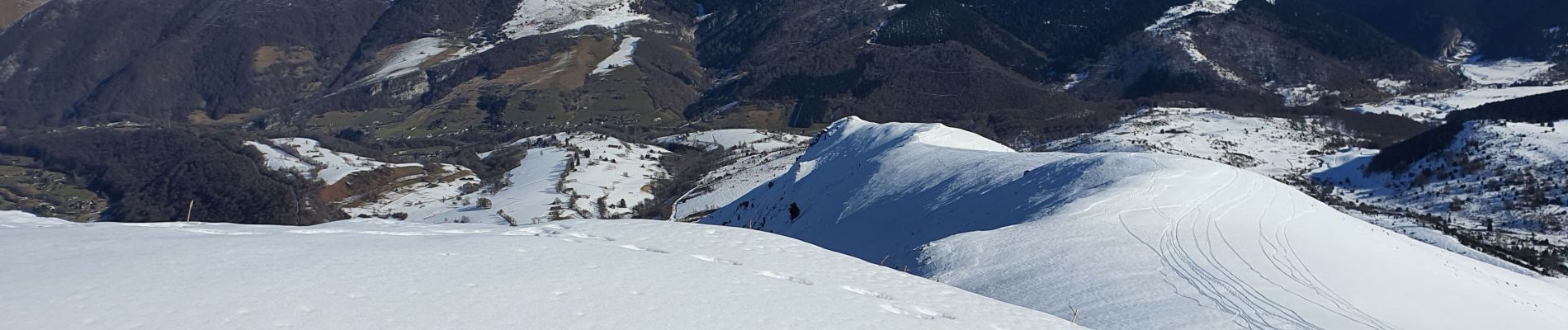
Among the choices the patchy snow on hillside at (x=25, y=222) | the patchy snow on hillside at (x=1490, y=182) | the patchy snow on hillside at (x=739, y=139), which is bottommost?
the patchy snow on hillside at (x=1490, y=182)

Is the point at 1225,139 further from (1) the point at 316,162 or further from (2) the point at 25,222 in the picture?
(1) the point at 316,162

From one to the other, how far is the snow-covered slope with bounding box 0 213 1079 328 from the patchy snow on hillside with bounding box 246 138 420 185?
119695mm

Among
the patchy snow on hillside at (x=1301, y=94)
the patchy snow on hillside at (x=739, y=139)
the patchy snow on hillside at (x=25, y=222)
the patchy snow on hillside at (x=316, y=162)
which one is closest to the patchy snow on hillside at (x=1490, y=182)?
the patchy snow on hillside at (x=25, y=222)

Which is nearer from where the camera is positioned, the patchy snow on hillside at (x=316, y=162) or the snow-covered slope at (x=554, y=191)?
the snow-covered slope at (x=554, y=191)

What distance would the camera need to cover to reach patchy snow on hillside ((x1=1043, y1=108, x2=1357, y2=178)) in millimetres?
93706

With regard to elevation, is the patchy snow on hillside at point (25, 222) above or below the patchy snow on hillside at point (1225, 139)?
above

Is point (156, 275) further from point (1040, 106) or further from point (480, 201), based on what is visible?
point (1040, 106)

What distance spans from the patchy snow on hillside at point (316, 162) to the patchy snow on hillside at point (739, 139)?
138 feet

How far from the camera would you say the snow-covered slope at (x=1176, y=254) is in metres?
19.7

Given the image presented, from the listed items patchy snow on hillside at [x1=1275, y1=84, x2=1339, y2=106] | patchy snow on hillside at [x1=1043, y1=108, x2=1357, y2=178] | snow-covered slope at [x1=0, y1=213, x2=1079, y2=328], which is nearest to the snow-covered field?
patchy snow on hillside at [x1=1275, y1=84, x2=1339, y2=106]

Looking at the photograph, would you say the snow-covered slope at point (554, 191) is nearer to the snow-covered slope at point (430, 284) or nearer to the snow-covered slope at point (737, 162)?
the snow-covered slope at point (737, 162)

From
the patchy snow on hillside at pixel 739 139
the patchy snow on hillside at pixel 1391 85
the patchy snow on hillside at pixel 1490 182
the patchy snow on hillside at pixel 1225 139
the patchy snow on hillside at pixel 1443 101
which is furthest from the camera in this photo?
the patchy snow on hillside at pixel 1391 85

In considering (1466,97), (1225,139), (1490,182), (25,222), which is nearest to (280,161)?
(1225,139)

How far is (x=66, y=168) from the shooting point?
493 ft
